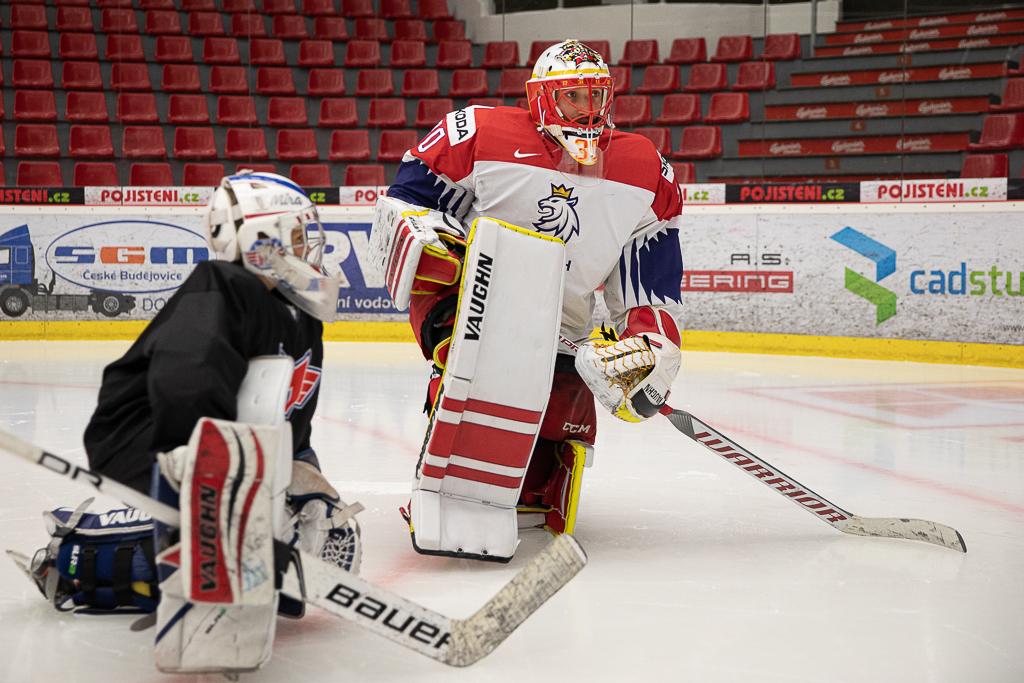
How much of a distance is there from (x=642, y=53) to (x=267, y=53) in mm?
3680

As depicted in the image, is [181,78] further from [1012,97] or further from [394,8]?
[1012,97]

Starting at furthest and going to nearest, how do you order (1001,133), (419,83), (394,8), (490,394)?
(394,8) → (419,83) → (1001,133) → (490,394)

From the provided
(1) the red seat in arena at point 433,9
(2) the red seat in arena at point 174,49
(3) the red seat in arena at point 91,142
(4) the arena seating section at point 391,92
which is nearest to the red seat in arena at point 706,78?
(4) the arena seating section at point 391,92

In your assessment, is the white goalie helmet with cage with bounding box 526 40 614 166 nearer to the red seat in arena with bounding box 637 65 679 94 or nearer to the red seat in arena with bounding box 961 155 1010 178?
the red seat in arena with bounding box 961 155 1010 178

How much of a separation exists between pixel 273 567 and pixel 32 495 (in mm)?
1777

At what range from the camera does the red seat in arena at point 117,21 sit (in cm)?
1040

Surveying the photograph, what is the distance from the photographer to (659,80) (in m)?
9.90

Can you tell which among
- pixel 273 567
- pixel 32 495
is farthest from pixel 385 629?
pixel 32 495

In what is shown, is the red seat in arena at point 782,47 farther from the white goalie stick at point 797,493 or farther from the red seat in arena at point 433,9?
the white goalie stick at point 797,493

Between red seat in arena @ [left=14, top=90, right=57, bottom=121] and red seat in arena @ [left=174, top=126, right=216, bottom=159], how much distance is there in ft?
3.80

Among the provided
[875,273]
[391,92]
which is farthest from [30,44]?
[875,273]

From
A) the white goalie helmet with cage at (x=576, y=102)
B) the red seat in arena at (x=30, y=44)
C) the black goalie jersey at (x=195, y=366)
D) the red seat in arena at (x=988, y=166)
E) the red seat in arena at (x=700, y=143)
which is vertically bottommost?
the black goalie jersey at (x=195, y=366)

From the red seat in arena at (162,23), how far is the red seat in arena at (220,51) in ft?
1.08

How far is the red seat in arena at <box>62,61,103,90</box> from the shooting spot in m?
9.95
